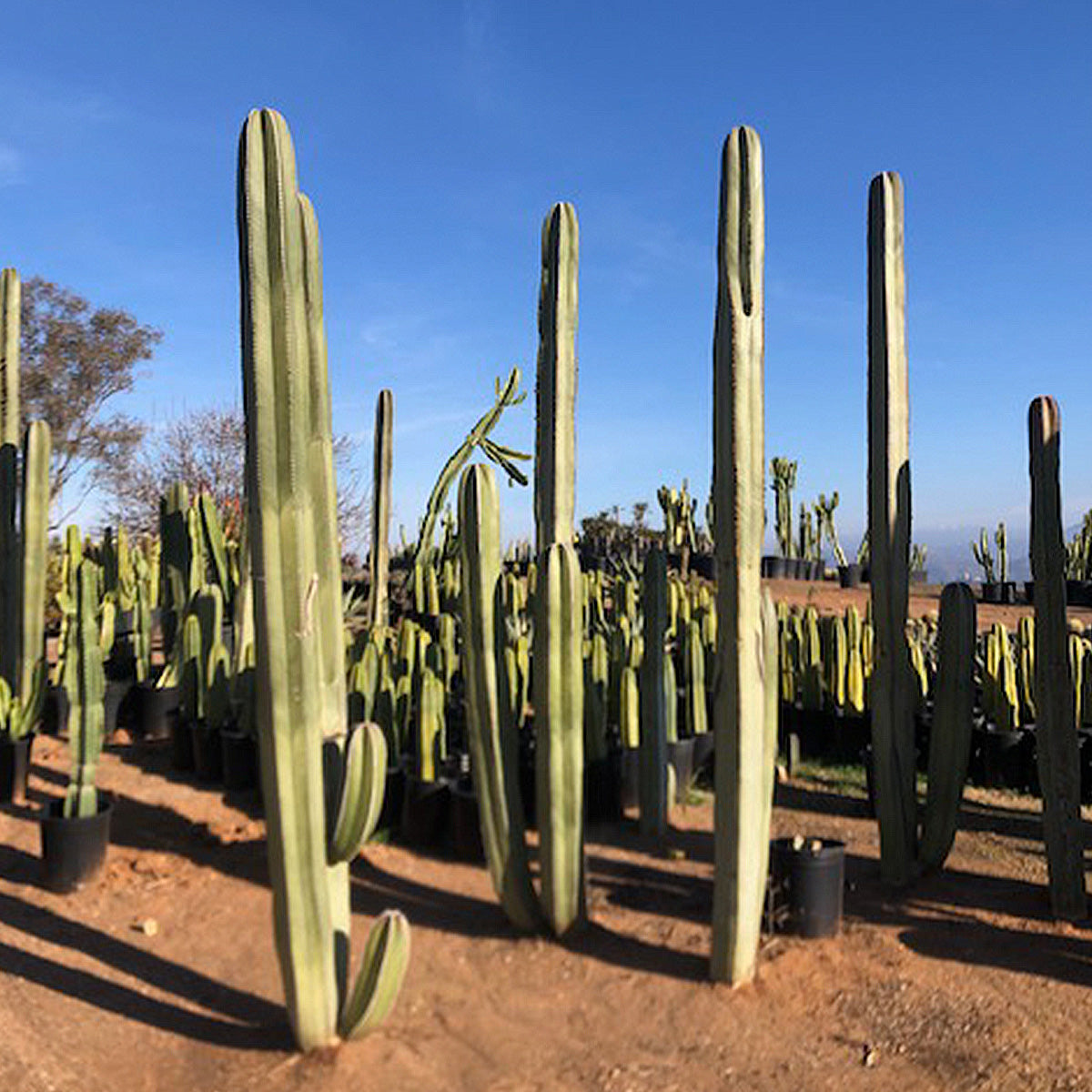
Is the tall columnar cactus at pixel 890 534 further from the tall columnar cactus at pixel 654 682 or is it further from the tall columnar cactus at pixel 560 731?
the tall columnar cactus at pixel 560 731

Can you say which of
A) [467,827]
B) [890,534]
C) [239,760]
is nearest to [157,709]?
[239,760]

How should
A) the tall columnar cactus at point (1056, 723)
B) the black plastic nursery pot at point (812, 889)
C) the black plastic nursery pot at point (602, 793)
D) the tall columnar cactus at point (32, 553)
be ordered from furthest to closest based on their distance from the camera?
1. the tall columnar cactus at point (32, 553)
2. the black plastic nursery pot at point (602, 793)
3. the tall columnar cactus at point (1056, 723)
4. the black plastic nursery pot at point (812, 889)

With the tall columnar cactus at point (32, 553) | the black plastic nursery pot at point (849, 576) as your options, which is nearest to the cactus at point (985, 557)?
the black plastic nursery pot at point (849, 576)

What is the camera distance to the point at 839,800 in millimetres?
5227

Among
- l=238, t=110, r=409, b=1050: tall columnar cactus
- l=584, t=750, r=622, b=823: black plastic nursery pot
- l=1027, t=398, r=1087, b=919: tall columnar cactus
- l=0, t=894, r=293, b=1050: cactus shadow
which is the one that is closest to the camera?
l=238, t=110, r=409, b=1050: tall columnar cactus

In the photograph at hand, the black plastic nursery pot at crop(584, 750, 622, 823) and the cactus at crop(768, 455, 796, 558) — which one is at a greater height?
the cactus at crop(768, 455, 796, 558)

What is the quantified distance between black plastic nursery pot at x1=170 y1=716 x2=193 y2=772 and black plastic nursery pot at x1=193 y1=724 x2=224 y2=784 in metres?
0.18

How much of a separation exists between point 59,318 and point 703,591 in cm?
2335

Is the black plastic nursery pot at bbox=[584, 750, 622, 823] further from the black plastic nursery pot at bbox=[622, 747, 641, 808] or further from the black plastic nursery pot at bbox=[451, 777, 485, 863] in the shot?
the black plastic nursery pot at bbox=[451, 777, 485, 863]

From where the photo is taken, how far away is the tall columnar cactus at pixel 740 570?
305cm

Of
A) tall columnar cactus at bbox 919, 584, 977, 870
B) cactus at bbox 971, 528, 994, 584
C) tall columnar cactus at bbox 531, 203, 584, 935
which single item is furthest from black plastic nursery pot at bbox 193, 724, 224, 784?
cactus at bbox 971, 528, 994, 584

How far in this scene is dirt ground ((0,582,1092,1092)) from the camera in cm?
277

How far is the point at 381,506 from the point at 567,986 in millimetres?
5542

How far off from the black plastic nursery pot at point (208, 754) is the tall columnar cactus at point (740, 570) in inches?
123
